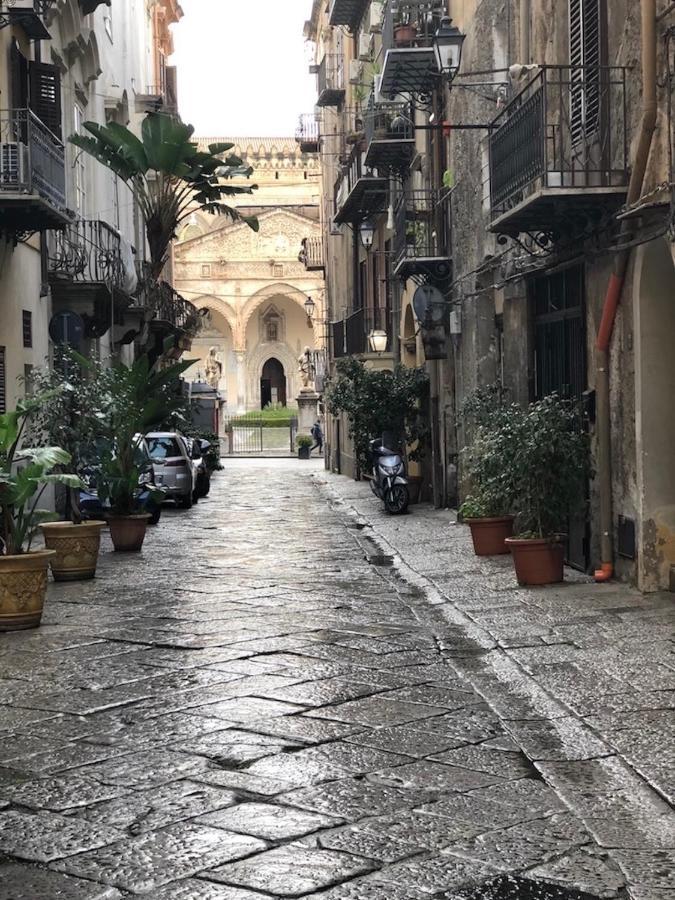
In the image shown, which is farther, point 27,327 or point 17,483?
point 27,327

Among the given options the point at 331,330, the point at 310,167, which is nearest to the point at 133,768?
the point at 331,330

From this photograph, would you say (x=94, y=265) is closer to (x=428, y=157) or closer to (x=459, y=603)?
(x=428, y=157)

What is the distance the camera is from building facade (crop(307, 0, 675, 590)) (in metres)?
10.4

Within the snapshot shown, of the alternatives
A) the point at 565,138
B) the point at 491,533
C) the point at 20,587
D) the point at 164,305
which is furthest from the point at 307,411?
the point at 20,587

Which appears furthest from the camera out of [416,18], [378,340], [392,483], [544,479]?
[378,340]

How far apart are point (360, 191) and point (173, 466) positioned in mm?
7098

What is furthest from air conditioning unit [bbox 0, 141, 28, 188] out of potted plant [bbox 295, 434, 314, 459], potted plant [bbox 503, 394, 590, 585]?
potted plant [bbox 295, 434, 314, 459]

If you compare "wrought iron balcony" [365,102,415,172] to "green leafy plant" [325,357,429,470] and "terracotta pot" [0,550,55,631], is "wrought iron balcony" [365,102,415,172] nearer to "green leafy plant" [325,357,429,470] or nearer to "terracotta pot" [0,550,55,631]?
"green leafy plant" [325,357,429,470]

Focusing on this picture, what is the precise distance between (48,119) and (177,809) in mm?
15129

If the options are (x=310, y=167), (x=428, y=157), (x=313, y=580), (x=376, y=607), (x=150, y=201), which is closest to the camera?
(x=376, y=607)

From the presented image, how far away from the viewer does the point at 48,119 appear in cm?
1864

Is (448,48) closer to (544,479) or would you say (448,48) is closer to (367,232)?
(544,479)

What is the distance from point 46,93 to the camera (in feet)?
61.3

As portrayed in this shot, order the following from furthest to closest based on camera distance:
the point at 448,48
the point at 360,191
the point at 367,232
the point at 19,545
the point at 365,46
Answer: the point at 365,46 → the point at 367,232 → the point at 360,191 → the point at 448,48 → the point at 19,545
